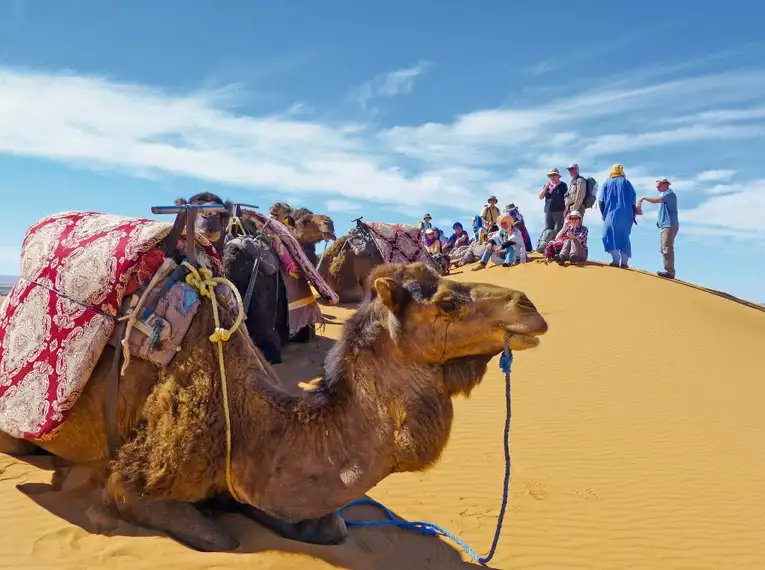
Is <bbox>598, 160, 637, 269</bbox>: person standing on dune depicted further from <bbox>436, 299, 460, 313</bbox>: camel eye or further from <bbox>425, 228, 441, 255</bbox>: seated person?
<bbox>436, 299, 460, 313</bbox>: camel eye

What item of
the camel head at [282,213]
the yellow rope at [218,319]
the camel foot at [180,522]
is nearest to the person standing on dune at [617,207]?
the camel head at [282,213]

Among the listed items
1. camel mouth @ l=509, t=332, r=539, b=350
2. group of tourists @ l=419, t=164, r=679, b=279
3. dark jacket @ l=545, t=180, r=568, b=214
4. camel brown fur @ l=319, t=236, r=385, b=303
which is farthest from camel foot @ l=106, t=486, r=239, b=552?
dark jacket @ l=545, t=180, r=568, b=214

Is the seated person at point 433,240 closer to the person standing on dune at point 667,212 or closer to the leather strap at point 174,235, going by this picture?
the person standing on dune at point 667,212

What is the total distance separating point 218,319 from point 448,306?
4.32 ft

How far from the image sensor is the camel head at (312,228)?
11945 mm

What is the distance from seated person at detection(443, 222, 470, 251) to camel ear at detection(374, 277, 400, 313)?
69.5 ft

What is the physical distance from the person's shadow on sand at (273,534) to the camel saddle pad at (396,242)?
10.6 meters

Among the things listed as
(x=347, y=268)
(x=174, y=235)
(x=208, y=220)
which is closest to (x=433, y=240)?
(x=347, y=268)

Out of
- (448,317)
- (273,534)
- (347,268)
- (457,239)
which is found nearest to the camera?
(448,317)

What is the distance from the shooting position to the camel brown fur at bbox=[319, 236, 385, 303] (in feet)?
47.1

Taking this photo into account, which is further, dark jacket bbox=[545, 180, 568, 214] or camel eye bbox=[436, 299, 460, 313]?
dark jacket bbox=[545, 180, 568, 214]

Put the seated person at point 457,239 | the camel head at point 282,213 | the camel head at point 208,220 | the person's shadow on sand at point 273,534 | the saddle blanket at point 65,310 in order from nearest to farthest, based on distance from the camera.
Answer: the person's shadow on sand at point 273,534
the saddle blanket at point 65,310
the camel head at point 208,220
the camel head at point 282,213
the seated person at point 457,239

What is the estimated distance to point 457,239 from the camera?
24.5 meters

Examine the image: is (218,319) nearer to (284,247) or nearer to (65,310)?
(65,310)
